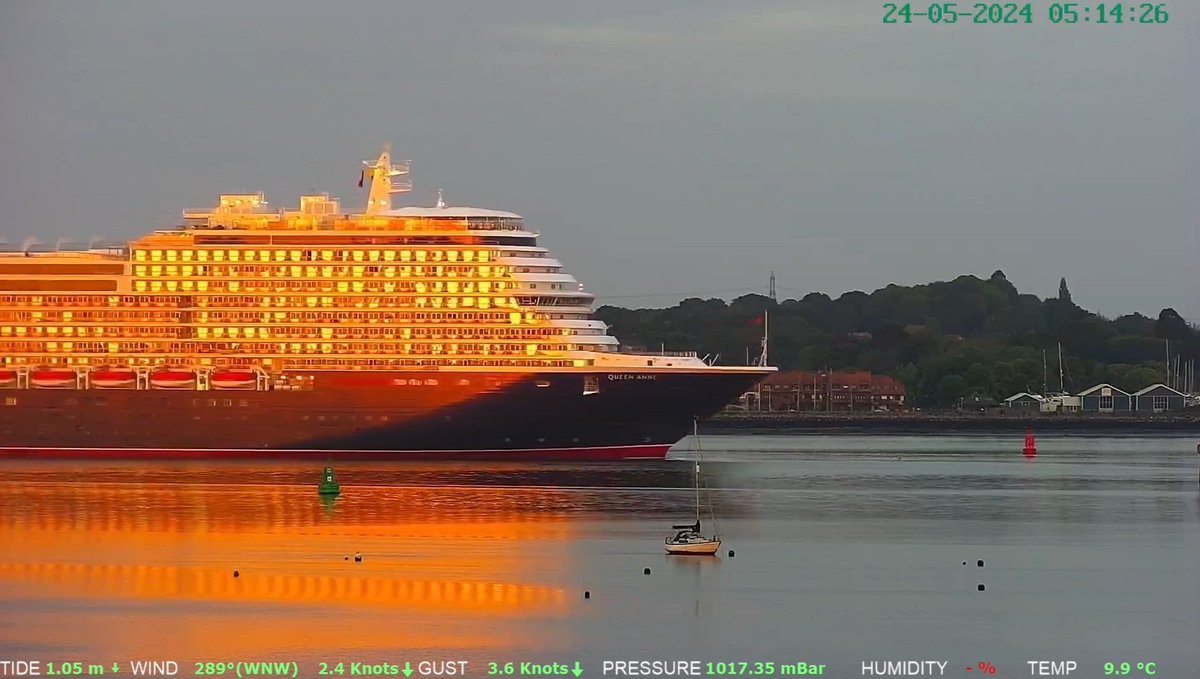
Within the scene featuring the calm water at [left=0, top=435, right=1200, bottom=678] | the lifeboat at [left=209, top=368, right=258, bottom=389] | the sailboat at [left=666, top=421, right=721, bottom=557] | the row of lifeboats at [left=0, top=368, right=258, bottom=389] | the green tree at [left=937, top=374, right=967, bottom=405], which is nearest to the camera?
the calm water at [left=0, top=435, right=1200, bottom=678]

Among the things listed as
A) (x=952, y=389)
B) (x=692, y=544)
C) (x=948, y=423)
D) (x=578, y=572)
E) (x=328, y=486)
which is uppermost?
(x=952, y=389)

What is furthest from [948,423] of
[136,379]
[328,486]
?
[328,486]

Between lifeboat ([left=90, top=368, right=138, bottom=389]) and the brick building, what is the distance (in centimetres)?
11877

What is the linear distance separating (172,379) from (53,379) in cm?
488

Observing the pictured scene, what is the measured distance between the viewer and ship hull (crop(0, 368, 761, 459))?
77.4 metres

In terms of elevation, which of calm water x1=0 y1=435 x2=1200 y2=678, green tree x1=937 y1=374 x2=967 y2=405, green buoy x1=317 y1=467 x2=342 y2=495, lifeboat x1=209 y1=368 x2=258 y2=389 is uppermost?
green tree x1=937 y1=374 x2=967 y2=405

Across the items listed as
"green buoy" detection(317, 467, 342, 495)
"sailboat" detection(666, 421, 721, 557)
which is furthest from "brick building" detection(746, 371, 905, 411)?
"sailboat" detection(666, 421, 721, 557)

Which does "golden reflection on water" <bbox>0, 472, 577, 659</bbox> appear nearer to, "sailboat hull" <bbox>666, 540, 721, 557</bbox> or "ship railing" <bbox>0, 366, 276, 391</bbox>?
"sailboat hull" <bbox>666, 540, 721, 557</bbox>

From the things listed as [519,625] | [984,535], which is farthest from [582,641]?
[984,535]

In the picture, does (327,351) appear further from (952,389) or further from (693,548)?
(952,389)

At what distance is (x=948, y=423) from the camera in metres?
159

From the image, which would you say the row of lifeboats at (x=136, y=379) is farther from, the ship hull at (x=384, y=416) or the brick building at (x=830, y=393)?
the brick building at (x=830, y=393)

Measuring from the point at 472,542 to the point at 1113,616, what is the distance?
16.6m

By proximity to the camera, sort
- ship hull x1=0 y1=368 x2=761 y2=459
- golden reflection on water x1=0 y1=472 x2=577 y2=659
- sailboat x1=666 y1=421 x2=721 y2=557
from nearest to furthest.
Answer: golden reflection on water x1=0 y1=472 x2=577 y2=659
sailboat x1=666 y1=421 x2=721 y2=557
ship hull x1=0 y1=368 x2=761 y2=459
